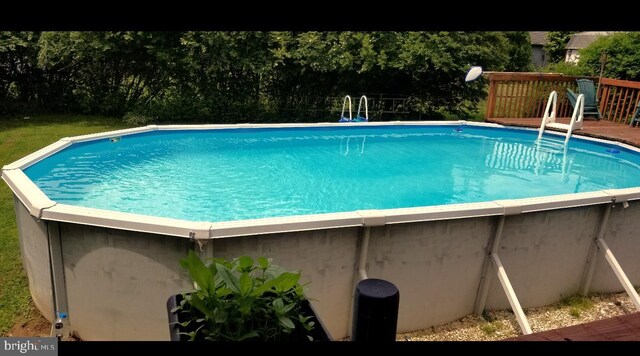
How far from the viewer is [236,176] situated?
757 centimetres

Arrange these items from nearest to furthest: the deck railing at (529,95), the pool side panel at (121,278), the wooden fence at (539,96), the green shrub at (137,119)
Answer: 1. the pool side panel at (121,278)
2. the wooden fence at (539,96)
3. the deck railing at (529,95)
4. the green shrub at (137,119)

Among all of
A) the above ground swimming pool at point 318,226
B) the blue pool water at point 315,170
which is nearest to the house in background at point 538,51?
the blue pool water at point 315,170

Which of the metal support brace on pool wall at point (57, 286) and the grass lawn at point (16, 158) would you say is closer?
the metal support brace on pool wall at point (57, 286)

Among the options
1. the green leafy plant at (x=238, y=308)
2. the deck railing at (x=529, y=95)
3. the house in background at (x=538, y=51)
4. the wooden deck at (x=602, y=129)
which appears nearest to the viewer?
the green leafy plant at (x=238, y=308)

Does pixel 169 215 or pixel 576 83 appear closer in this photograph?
pixel 169 215

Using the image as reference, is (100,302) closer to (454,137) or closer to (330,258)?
(330,258)

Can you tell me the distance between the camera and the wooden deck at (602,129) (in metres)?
9.38

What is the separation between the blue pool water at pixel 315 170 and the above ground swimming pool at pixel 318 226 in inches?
1.7

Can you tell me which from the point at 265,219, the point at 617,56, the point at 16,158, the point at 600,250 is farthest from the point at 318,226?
the point at 617,56

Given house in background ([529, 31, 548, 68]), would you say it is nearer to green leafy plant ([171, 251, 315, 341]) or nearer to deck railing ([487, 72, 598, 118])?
deck railing ([487, 72, 598, 118])

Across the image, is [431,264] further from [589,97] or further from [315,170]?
[589,97]

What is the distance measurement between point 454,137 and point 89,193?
8210 mm

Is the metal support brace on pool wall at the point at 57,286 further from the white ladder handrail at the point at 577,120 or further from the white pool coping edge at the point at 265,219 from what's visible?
the white ladder handrail at the point at 577,120
